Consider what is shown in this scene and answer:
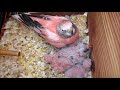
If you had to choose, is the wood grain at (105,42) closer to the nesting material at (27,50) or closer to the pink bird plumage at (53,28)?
the nesting material at (27,50)

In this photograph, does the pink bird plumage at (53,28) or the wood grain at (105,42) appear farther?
the pink bird plumage at (53,28)

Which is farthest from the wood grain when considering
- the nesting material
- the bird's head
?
the bird's head

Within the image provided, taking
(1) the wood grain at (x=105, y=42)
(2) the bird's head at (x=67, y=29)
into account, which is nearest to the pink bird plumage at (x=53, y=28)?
(2) the bird's head at (x=67, y=29)

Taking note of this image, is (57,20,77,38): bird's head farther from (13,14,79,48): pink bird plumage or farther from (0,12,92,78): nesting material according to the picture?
(0,12,92,78): nesting material

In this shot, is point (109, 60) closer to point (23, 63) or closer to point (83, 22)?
point (83, 22)
